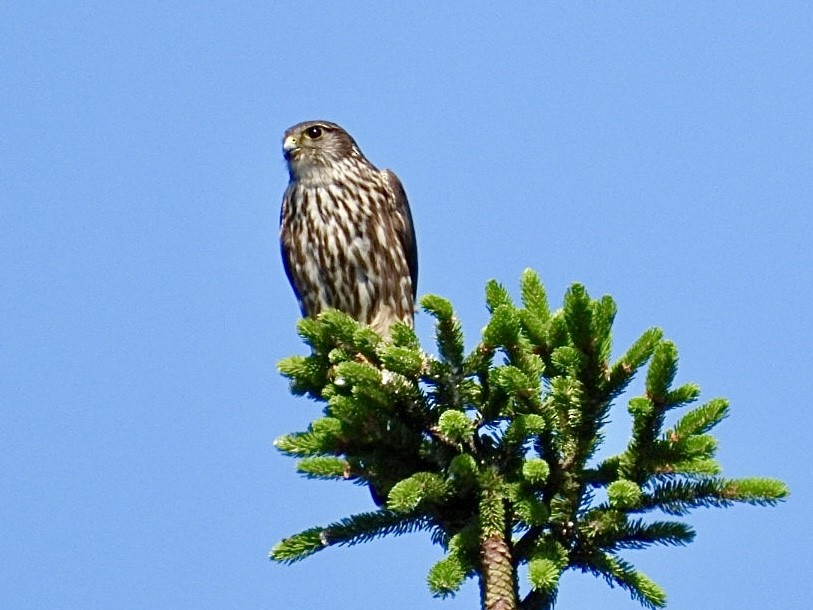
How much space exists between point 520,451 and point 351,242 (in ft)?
11.7

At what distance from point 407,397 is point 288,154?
4403 millimetres

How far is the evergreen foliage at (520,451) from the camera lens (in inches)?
133

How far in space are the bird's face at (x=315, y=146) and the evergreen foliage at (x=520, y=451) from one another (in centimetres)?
399

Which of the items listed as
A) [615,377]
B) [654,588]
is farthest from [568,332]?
[654,588]

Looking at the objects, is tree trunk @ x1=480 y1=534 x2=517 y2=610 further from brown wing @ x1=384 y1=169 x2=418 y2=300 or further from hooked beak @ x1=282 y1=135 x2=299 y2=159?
hooked beak @ x1=282 y1=135 x2=299 y2=159

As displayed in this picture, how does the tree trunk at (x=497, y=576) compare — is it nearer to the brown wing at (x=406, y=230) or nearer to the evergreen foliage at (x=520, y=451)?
the evergreen foliage at (x=520, y=451)

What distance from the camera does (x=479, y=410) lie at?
3.76 meters

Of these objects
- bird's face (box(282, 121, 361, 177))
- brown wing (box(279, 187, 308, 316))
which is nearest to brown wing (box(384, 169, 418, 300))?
bird's face (box(282, 121, 361, 177))

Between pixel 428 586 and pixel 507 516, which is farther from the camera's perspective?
pixel 507 516

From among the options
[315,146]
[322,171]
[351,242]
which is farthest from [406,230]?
[315,146]

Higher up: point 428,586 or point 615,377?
point 615,377

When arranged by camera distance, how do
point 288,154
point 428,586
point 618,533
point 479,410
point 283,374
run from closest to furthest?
point 428,586, point 618,533, point 479,410, point 283,374, point 288,154

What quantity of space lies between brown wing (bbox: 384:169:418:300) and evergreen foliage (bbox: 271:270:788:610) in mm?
3320

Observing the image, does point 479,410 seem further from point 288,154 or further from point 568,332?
point 288,154
